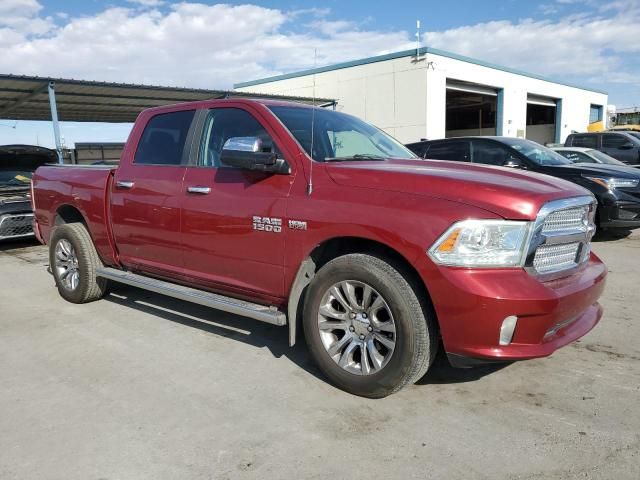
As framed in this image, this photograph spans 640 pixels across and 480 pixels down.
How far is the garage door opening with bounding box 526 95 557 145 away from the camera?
36312mm

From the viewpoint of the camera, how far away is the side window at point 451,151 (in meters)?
9.29

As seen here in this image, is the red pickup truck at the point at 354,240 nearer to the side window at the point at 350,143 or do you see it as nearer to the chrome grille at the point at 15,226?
the side window at the point at 350,143

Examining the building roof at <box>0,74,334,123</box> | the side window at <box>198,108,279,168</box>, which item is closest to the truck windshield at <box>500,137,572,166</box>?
the side window at <box>198,108,279,168</box>

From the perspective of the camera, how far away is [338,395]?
3.29m

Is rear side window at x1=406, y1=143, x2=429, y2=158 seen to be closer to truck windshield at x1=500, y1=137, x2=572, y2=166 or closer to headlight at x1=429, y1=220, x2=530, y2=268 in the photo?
truck windshield at x1=500, y1=137, x2=572, y2=166

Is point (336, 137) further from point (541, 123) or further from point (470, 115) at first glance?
point (470, 115)

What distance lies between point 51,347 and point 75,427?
1506 millimetres

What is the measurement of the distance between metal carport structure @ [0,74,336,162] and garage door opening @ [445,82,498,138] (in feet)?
40.1

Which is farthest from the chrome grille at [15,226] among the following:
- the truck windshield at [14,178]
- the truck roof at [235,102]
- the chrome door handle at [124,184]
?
the truck roof at [235,102]

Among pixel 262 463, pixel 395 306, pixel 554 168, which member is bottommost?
pixel 262 463

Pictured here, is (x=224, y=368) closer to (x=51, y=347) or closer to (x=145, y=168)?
(x=51, y=347)

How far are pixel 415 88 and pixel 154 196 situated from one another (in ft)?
62.2

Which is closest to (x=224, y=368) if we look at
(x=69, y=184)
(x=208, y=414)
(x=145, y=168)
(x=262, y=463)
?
(x=208, y=414)

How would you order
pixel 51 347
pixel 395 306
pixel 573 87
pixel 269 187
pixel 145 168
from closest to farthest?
pixel 395 306 → pixel 269 187 → pixel 51 347 → pixel 145 168 → pixel 573 87
